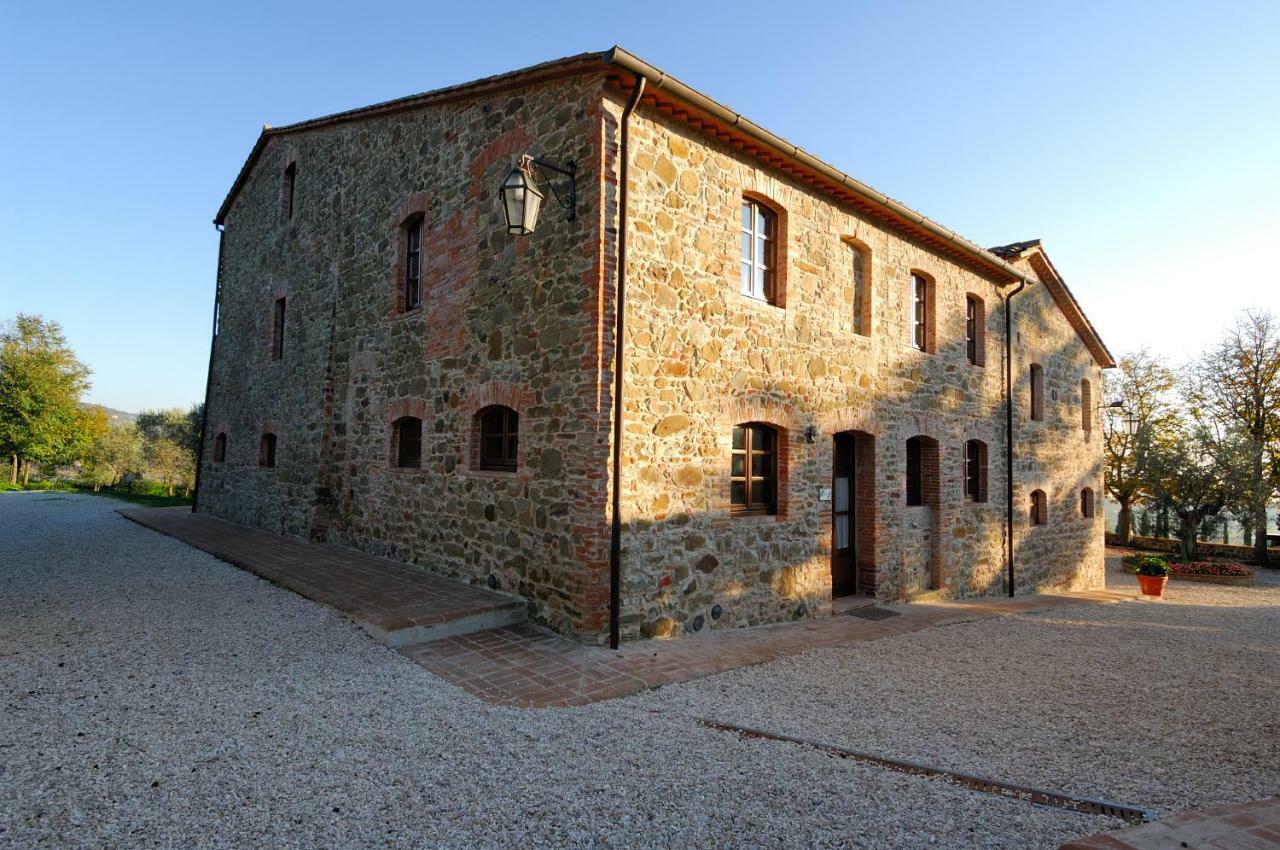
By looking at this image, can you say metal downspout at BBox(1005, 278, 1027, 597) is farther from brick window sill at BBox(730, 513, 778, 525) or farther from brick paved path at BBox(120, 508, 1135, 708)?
brick window sill at BBox(730, 513, 778, 525)

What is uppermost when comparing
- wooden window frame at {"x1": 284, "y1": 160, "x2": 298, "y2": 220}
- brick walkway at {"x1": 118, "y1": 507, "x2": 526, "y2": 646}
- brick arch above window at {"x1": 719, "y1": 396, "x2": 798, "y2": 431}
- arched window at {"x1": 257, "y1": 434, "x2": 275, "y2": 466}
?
wooden window frame at {"x1": 284, "y1": 160, "x2": 298, "y2": 220}

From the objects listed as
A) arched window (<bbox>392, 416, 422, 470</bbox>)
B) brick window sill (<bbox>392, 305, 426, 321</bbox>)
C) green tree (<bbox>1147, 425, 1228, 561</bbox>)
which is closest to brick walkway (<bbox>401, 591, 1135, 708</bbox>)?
arched window (<bbox>392, 416, 422, 470</bbox>)

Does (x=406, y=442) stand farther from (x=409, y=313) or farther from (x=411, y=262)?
(x=411, y=262)

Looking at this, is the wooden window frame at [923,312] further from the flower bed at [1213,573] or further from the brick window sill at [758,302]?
the flower bed at [1213,573]

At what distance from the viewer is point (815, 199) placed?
805cm

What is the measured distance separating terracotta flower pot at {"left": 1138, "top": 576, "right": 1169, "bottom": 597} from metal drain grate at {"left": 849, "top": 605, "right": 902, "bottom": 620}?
27.1 ft

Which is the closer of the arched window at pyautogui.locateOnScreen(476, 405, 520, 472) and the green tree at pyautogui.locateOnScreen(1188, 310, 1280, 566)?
the arched window at pyautogui.locateOnScreen(476, 405, 520, 472)

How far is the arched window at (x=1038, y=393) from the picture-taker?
13.0 meters

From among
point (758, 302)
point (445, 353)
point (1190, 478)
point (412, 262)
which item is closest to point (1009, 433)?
point (758, 302)

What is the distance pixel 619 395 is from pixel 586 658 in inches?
96.1

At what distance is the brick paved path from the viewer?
16.2 ft

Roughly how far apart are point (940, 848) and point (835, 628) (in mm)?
4570

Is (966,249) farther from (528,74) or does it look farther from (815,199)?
(528,74)

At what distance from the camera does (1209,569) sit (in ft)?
54.7
